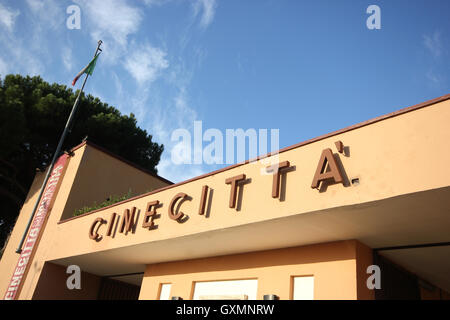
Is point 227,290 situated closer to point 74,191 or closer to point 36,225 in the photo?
point 74,191

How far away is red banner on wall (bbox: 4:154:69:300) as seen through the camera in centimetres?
1204

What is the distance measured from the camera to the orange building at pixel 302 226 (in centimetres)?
490

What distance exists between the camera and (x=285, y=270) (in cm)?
711

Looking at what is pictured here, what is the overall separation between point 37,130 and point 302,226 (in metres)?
16.6

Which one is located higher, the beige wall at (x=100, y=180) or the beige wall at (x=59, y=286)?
the beige wall at (x=100, y=180)

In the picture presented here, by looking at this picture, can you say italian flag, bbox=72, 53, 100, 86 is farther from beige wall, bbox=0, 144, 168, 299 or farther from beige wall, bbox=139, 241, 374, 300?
beige wall, bbox=139, 241, 374, 300

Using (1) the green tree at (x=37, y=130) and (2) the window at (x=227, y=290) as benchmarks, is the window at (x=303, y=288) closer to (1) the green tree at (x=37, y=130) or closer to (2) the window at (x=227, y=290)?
(2) the window at (x=227, y=290)

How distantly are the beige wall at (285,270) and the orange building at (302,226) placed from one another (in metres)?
0.02

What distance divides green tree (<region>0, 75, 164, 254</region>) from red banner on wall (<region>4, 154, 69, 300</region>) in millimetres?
2469

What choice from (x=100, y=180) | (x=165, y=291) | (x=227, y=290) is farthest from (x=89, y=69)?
(x=227, y=290)

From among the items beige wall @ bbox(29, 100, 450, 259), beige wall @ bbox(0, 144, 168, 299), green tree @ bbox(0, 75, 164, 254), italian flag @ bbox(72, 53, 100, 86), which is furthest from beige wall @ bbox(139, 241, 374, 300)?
green tree @ bbox(0, 75, 164, 254)

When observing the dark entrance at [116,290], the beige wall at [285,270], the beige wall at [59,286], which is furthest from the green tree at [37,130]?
the beige wall at [285,270]
